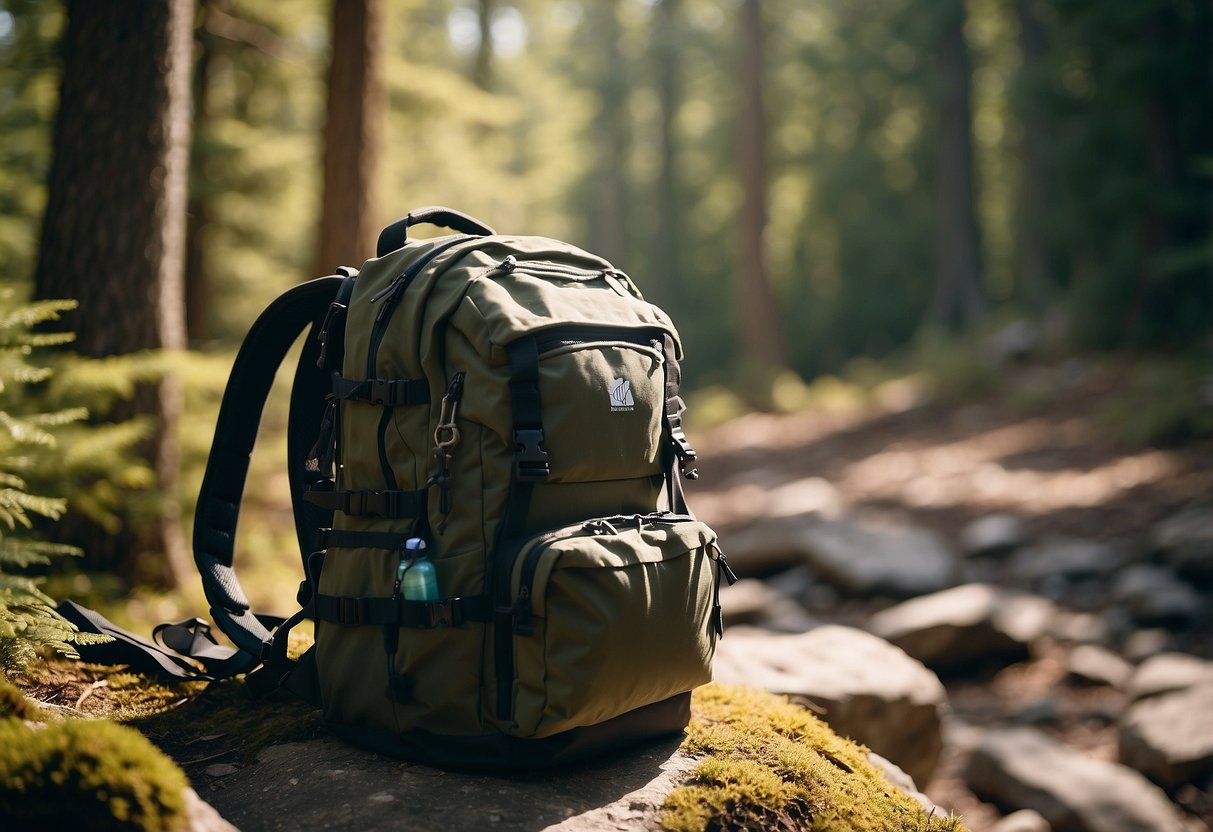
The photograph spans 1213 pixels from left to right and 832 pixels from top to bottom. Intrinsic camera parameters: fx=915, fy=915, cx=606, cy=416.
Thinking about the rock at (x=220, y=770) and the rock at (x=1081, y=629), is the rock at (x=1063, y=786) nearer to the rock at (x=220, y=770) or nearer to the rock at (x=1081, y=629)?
the rock at (x=1081, y=629)

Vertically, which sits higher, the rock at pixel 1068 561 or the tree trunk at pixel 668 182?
the tree trunk at pixel 668 182

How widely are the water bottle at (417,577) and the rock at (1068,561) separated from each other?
622 centimetres

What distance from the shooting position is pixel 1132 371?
1196cm

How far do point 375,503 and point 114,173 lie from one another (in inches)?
104

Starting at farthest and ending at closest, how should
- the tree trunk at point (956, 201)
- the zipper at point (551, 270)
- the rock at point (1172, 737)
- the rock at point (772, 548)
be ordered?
the tree trunk at point (956, 201) → the rock at point (772, 548) → the rock at point (1172, 737) → the zipper at point (551, 270)

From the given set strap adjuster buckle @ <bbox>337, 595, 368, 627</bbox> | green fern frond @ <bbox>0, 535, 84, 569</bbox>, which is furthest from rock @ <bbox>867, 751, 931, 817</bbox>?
green fern frond @ <bbox>0, 535, 84, 569</bbox>

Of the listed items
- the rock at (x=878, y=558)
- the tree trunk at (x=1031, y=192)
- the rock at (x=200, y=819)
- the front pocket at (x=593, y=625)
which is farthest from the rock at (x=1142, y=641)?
the tree trunk at (x=1031, y=192)

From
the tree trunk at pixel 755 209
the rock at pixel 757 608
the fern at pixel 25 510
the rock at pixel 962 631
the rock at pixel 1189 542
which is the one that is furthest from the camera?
the tree trunk at pixel 755 209

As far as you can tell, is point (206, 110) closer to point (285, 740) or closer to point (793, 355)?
point (285, 740)

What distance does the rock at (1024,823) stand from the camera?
421 cm

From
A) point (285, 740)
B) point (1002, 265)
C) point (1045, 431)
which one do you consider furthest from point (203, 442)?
point (1002, 265)

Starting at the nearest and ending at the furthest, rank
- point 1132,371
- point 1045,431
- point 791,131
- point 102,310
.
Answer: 1. point 102,310
2. point 1045,431
3. point 1132,371
4. point 791,131

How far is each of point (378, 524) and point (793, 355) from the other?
2632 centimetres

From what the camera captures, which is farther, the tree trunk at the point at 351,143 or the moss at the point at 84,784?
the tree trunk at the point at 351,143
